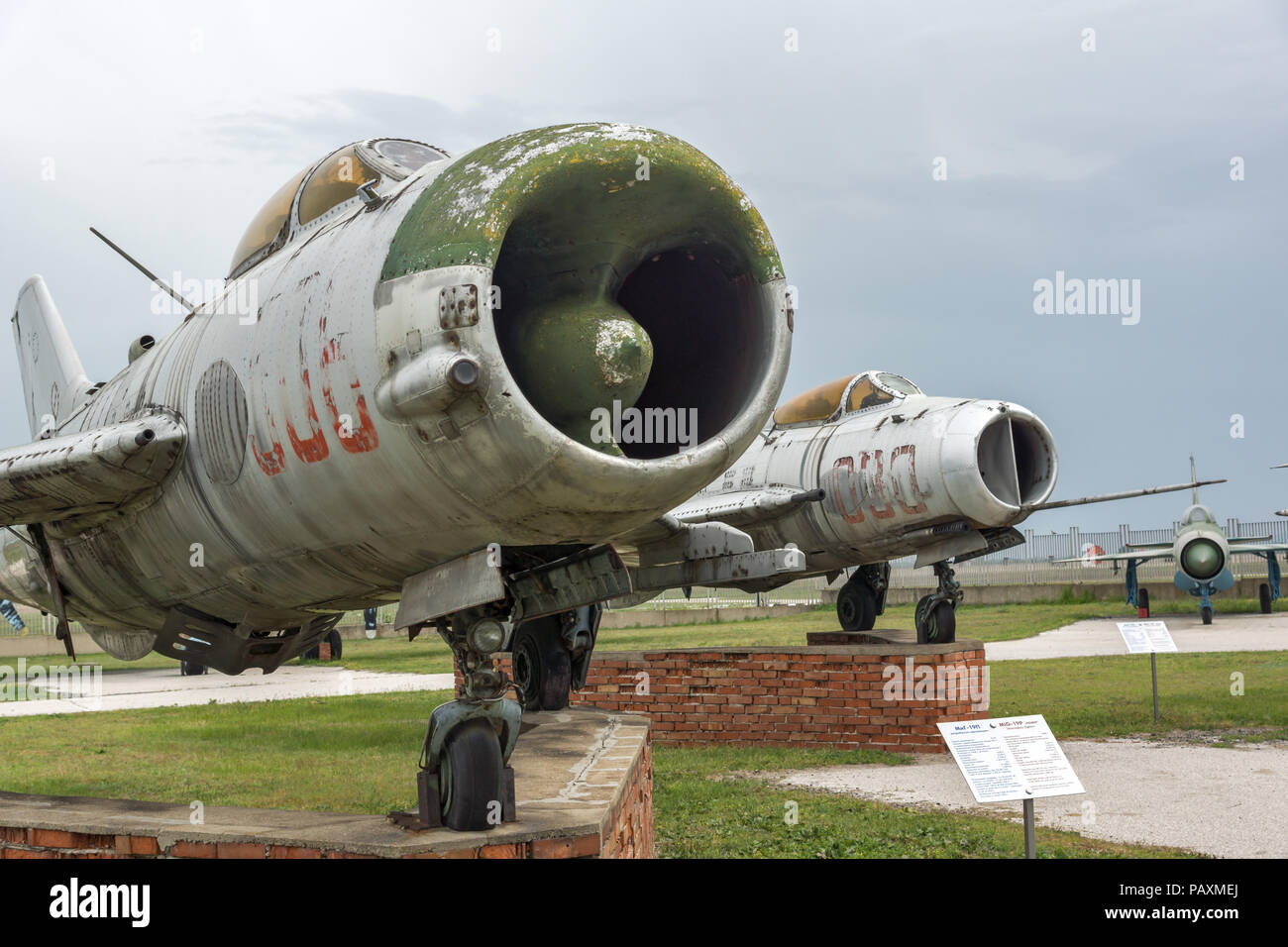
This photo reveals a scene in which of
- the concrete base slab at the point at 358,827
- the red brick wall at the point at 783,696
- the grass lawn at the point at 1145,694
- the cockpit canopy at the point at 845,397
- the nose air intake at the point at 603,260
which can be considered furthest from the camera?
the cockpit canopy at the point at 845,397

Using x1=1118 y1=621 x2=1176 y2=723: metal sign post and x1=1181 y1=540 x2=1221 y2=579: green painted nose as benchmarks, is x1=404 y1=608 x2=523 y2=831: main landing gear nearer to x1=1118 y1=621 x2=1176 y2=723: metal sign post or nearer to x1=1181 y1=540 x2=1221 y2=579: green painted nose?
x1=1118 y1=621 x2=1176 y2=723: metal sign post

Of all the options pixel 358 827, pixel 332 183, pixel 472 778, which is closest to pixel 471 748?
pixel 472 778

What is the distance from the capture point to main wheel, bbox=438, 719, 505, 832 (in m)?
4.38

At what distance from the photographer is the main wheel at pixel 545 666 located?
8.62 metres

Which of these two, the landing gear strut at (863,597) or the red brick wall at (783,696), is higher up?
the landing gear strut at (863,597)

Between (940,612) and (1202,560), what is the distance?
1646 centimetres

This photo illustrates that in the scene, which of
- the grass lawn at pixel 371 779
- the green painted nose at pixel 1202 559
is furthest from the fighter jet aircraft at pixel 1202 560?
the grass lawn at pixel 371 779

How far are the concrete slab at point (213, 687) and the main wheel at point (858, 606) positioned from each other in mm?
6442

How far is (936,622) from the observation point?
1289 centimetres

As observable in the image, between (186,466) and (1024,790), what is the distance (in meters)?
3.79

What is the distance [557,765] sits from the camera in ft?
20.0

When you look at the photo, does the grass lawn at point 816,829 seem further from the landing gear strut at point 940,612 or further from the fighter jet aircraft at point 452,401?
the landing gear strut at point 940,612
